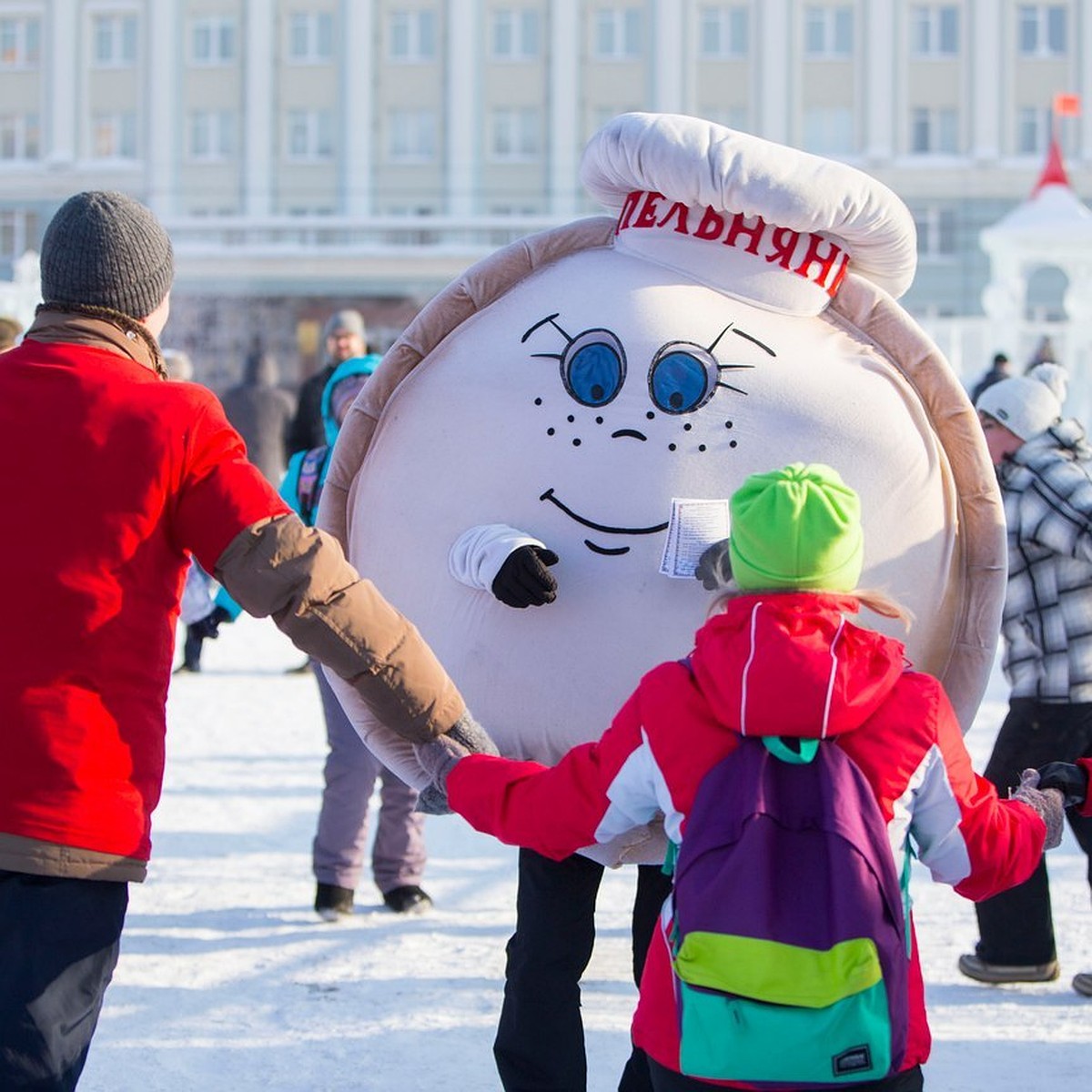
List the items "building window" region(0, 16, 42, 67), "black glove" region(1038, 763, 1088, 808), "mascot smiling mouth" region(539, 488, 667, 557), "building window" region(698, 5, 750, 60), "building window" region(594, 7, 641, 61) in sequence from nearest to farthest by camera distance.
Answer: "black glove" region(1038, 763, 1088, 808)
"mascot smiling mouth" region(539, 488, 667, 557)
"building window" region(698, 5, 750, 60)
"building window" region(594, 7, 641, 61)
"building window" region(0, 16, 42, 67)

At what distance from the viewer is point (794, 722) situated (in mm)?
2328

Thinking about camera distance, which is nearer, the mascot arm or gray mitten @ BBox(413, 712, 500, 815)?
gray mitten @ BBox(413, 712, 500, 815)

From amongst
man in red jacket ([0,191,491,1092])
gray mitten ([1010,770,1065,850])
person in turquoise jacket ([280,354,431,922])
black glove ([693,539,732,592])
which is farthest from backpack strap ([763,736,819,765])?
person in turquoise jacket ([280,354,431,922])

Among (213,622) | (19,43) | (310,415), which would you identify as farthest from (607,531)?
(19,43)

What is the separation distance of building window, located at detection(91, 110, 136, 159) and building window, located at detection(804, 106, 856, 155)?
16.8 meters

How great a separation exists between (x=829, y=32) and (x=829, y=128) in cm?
230

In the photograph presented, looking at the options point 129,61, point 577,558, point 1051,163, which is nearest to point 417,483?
point 577,558

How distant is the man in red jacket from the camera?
101 inches

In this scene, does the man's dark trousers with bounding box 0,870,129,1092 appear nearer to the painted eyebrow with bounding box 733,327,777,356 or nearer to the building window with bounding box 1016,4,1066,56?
the painted eyebrow with bounding box 733,327,777,356

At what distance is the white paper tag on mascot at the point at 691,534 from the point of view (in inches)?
126

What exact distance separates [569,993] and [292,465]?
105 inches

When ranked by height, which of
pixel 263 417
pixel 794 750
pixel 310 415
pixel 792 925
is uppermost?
pixel 263 417

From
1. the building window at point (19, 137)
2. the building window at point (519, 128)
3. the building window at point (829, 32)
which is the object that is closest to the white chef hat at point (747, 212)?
the building window at point (519, 128)

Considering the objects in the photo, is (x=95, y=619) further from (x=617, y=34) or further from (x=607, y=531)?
(x=617, y=34)
